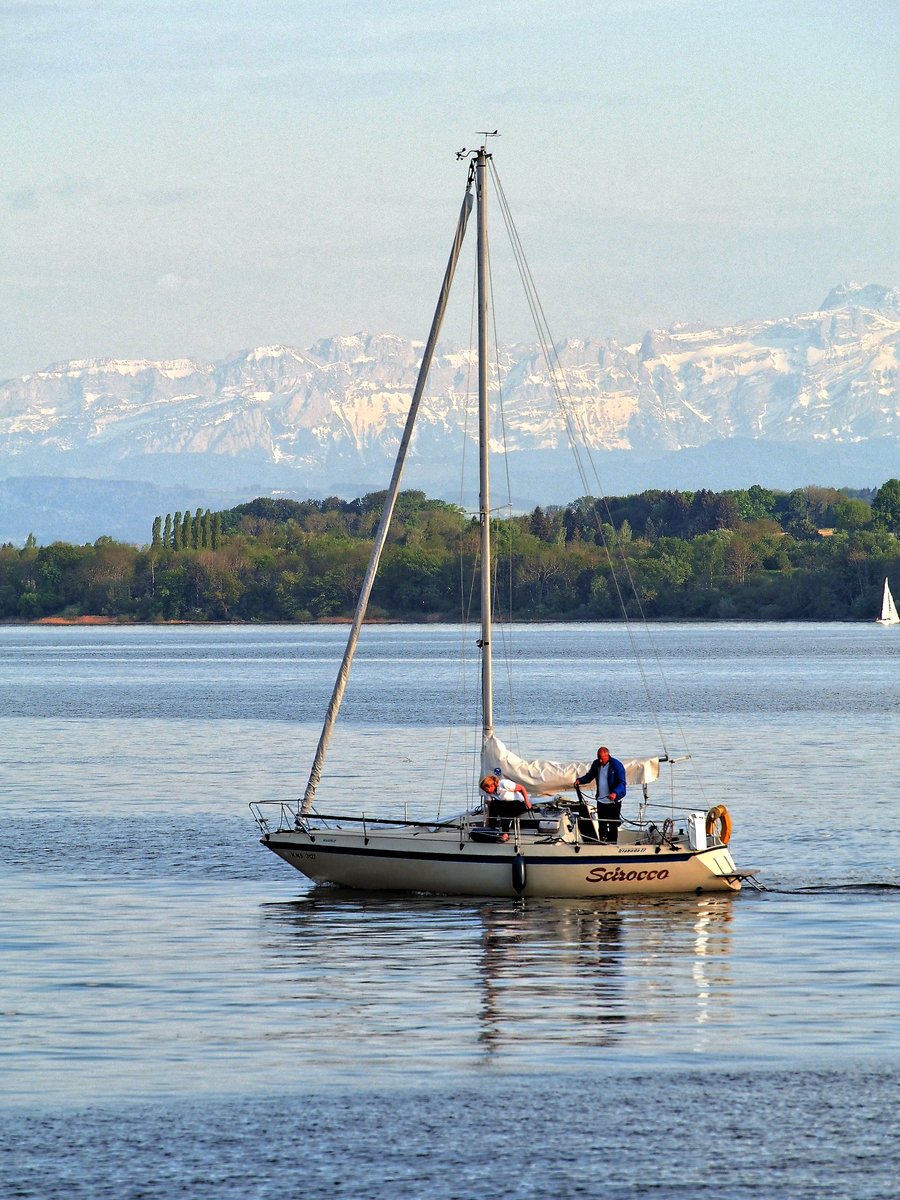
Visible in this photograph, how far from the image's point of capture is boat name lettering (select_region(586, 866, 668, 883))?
3234 centimetres

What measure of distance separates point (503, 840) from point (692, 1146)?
49.2 feet

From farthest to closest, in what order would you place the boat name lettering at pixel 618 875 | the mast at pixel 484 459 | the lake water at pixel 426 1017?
the mast at pixel 484 459, the boat name lettering at pixel 618 875, the lake water at pixel 426 1017

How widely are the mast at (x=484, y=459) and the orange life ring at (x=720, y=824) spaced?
4.51 metres

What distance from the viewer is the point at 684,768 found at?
6088 centimetres

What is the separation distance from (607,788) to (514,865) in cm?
246

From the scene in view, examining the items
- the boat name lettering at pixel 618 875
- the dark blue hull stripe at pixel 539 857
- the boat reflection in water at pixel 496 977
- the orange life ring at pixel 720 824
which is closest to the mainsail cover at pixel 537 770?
the orange life ring at pixel 720 824

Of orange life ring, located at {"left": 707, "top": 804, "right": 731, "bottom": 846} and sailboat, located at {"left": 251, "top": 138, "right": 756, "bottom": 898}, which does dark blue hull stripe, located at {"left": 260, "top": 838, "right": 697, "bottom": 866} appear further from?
orange life ring, located at {"left": 707, "top": 804, "right": 731, "bottom": 846}

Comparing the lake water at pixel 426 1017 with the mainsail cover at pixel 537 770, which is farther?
the mainsail cover at pixel 537 770

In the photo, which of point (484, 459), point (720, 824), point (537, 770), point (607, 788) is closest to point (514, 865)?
point (537, 770)

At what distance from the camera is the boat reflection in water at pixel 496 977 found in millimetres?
21672

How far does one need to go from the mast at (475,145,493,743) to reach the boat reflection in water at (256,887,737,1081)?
4.06 m

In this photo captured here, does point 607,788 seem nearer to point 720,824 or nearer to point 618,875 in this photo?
point 618,875

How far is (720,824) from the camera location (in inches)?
1323

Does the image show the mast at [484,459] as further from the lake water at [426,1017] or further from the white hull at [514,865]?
the lake water at [426,1017]
